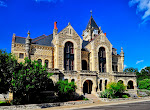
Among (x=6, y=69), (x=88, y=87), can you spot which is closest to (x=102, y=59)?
(x=88, y=87)

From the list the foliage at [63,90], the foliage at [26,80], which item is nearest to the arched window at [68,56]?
the foliage at [63,90]

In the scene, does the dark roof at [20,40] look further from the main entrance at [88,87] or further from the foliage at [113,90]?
the foliage at [113,90]

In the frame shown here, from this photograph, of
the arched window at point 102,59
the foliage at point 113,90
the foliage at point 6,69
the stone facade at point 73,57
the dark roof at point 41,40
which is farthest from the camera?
the arched window at point 102,59

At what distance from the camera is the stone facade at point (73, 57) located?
100 feet

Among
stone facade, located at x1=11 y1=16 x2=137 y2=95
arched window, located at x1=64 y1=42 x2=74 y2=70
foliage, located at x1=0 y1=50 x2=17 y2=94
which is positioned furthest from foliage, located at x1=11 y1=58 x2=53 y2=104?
arched window, located at x1=64 y1=42 x2=74 y2=70

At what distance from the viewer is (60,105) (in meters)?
23.4

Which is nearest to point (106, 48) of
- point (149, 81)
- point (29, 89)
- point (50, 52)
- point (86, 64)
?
point (86, 64)

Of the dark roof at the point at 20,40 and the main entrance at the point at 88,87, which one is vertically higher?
the dark roof at the point at 20,40

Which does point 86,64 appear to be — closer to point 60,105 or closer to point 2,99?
point 60,105

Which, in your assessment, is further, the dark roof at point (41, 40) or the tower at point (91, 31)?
the tower at point (91, 31)

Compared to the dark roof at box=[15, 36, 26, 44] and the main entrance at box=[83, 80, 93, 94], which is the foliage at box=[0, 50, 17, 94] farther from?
the main entrance at box=[83, 80, 93, 94]

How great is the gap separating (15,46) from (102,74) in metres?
20.6

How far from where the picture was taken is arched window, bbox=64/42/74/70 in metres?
33.1

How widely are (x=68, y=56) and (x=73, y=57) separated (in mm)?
1392
